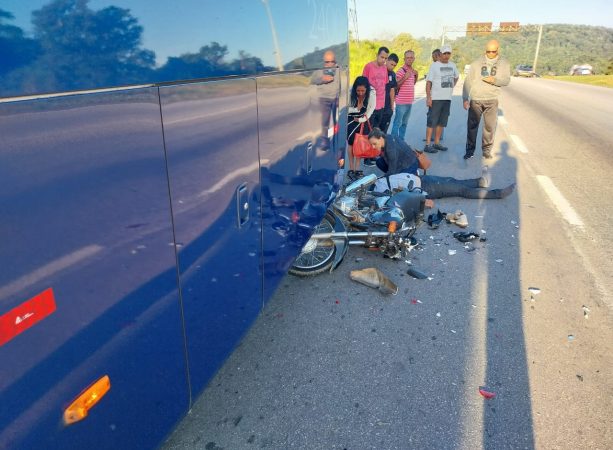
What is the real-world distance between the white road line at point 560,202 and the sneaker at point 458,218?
148cm

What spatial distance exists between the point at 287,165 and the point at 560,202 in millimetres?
5295

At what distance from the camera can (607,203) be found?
6.62 metres

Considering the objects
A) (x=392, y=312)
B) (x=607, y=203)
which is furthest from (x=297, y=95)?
(x=607, y=203)

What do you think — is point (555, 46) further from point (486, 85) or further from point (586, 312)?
point (586, 312)

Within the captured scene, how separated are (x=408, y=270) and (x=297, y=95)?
2161 mm

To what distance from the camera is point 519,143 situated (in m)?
11.1

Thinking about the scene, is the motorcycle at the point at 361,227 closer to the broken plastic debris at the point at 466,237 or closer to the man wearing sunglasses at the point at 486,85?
the broken plastic debris at the point at 466,237

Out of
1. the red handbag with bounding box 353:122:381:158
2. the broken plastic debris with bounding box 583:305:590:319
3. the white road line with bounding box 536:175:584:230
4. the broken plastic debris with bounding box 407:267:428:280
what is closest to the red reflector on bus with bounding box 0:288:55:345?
the broken plastic debris with bounding box 407:267:428:280

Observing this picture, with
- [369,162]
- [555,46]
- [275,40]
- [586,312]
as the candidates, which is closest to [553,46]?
[555,46]

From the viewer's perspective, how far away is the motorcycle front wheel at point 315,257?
4266 millimetres

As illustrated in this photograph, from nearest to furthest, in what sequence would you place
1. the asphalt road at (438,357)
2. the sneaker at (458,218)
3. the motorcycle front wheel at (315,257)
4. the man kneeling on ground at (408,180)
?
the asphalt road at (438,357), the motorcycle front wheel at (315,257), the sneaker at (458,218), the man kneeling on ground at (408,180)

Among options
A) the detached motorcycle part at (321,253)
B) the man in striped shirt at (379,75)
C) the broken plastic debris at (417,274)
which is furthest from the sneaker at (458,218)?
the man in striped shirt at (379,75)

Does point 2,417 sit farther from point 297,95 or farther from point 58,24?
point 297,95

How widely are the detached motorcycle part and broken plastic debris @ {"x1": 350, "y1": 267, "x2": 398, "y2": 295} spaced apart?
0.82 feet
